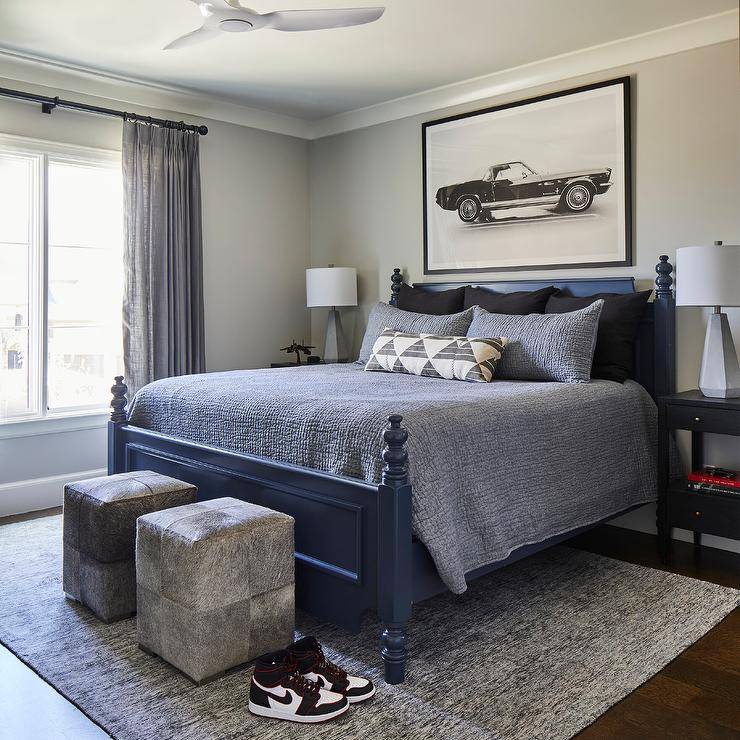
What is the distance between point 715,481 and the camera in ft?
10.7

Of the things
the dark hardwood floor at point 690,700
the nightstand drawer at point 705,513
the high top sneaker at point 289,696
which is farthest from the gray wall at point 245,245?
the dark hardwood floor at point 690,700

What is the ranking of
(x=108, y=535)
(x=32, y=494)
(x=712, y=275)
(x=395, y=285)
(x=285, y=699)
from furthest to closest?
(x=395, y=285) → (x=32, y=494) → (x=712, y=275) → (x=108, y=535) → (x=285, y=699)

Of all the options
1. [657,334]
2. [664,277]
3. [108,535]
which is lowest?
[108,535]

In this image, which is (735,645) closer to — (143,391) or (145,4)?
(143,391)

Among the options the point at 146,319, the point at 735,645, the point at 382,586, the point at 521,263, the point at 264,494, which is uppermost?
the point at 521,263

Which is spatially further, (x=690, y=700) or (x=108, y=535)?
(x=108, y=535)

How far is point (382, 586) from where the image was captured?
2.27m

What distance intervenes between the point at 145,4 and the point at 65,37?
67cm

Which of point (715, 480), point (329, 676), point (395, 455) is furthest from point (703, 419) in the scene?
point (329, 676)

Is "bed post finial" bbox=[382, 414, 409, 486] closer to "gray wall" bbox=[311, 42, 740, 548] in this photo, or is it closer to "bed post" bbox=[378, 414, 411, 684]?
"bed post" bbox=[378, 414, 411, 684]

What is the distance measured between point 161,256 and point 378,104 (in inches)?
69.8

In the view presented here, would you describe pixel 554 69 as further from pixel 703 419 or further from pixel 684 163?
pixel 703 419

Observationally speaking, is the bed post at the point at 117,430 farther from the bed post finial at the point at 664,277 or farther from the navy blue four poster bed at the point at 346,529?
the bed post finial at the point at 664,277

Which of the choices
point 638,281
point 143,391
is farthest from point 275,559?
point 638,281
